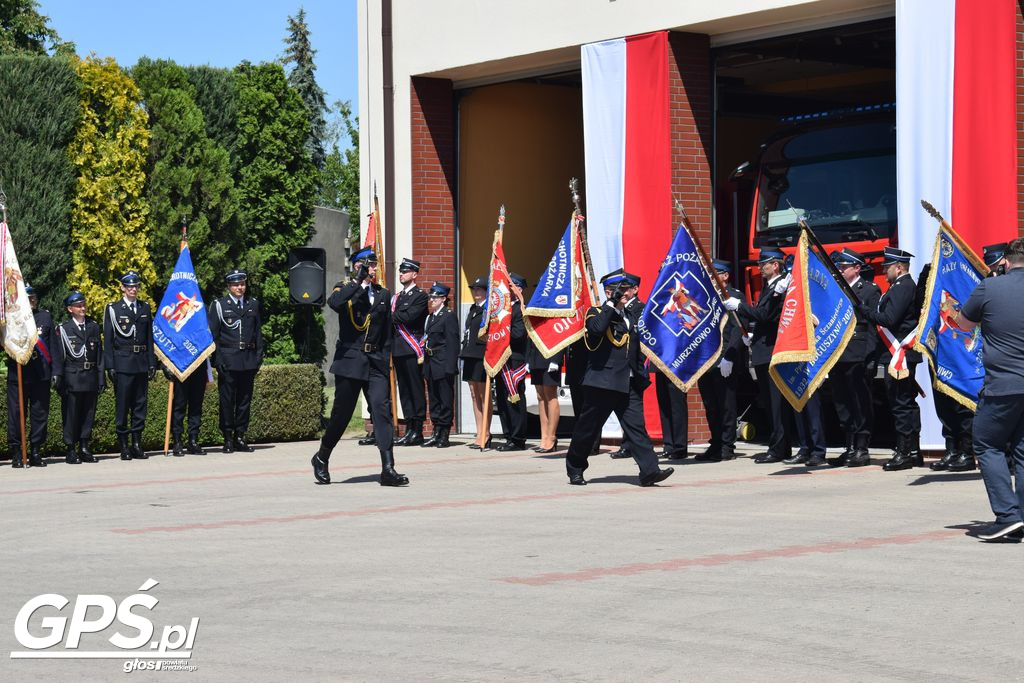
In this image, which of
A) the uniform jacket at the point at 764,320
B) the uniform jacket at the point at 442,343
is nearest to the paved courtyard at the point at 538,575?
the uniform jacket at the point at 764,320

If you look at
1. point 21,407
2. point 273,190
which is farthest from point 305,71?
point 21,407

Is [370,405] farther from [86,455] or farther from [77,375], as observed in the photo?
[86,455]

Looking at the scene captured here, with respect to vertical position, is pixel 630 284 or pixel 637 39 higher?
pixel 637 39

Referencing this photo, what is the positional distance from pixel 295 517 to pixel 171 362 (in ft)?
22.6

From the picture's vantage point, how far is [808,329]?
46.9ft

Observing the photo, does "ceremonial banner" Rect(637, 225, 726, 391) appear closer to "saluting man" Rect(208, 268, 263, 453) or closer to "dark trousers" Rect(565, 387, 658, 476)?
"dark trousers" Rect(565, 387, 658, 476)

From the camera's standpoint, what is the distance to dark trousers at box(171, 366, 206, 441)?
1802cm

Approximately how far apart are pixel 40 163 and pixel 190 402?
5.82 metres

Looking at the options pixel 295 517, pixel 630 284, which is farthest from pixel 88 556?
pixel 630 284

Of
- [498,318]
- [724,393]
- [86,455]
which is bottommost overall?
[86,455]

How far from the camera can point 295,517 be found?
11.4 m

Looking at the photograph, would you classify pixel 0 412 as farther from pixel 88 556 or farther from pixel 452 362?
pixel 88 556

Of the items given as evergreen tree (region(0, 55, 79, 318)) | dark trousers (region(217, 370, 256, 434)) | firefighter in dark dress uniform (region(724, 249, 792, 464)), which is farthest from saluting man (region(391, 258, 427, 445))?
evergreen tree (region(0, 55, 79, 318))

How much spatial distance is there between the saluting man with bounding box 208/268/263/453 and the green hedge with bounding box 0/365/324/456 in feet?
2.56
